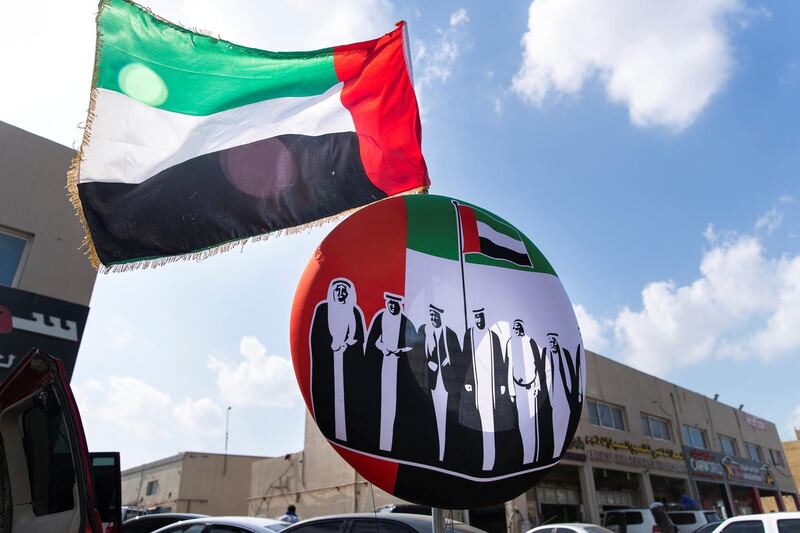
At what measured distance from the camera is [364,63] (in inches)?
221

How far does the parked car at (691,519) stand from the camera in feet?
54.5

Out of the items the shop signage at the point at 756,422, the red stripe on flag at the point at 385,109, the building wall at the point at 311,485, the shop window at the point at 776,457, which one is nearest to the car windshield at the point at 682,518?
the building wall at the point at 311,485

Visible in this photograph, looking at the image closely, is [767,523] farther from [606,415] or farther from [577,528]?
[606,415]

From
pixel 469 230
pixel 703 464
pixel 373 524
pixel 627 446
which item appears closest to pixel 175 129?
pixel 469 230

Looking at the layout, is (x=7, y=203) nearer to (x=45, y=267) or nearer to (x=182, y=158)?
(x=45, y=267)

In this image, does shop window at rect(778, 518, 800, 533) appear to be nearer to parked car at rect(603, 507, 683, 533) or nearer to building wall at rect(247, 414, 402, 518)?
parked car at rect(603, 507, 683, 533)

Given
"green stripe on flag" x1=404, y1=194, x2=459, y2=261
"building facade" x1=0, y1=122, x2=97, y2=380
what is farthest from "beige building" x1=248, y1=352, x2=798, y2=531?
"green stripe on flag" x1=404, y1=194, x2=459, y2=261

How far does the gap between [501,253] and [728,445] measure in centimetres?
3549

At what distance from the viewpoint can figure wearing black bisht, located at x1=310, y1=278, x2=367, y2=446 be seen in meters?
2.69

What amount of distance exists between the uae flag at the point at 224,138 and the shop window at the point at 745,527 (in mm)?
6843

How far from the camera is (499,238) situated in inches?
126

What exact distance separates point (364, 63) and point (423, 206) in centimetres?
302

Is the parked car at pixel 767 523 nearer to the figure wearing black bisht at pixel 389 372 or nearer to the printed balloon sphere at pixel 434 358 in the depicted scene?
the printed balloon sphere at pixel 434 358

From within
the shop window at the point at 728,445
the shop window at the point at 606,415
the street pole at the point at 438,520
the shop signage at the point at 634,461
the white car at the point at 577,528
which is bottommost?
the street pole at the point at 438,520
